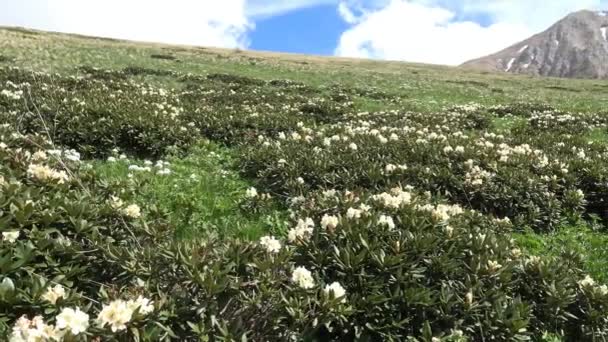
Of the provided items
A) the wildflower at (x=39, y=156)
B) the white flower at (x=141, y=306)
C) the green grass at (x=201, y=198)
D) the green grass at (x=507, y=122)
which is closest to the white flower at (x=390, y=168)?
the green grass at (x=201, y=198)

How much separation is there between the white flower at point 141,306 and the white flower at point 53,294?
1.98 feet

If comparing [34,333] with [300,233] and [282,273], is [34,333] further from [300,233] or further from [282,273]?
[300,233]

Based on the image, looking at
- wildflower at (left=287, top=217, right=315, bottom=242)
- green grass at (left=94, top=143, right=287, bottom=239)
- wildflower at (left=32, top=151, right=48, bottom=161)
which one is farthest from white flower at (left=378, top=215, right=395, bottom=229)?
wildflower at (left=32, top=151, right=48, bottom=161)

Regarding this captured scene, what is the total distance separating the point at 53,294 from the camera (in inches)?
146

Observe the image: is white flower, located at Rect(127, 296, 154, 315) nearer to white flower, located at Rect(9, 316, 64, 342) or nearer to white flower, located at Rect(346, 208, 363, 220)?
white flower, located at Rect(9, 316, 64, 342)

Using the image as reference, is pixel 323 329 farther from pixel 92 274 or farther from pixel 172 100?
pixel 172 100

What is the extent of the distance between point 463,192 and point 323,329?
19.4 ft

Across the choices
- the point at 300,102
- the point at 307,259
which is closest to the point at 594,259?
the point at 307,259

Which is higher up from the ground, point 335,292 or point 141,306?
point 141,306

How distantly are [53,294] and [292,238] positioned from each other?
2.36 m

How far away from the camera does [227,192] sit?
30.6ft

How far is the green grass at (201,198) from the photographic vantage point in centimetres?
726

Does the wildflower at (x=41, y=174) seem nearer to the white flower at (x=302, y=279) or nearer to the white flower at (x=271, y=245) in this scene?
the white flower at (x=271, y=245)

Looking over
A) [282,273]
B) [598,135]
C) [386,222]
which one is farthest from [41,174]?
[598,135]
